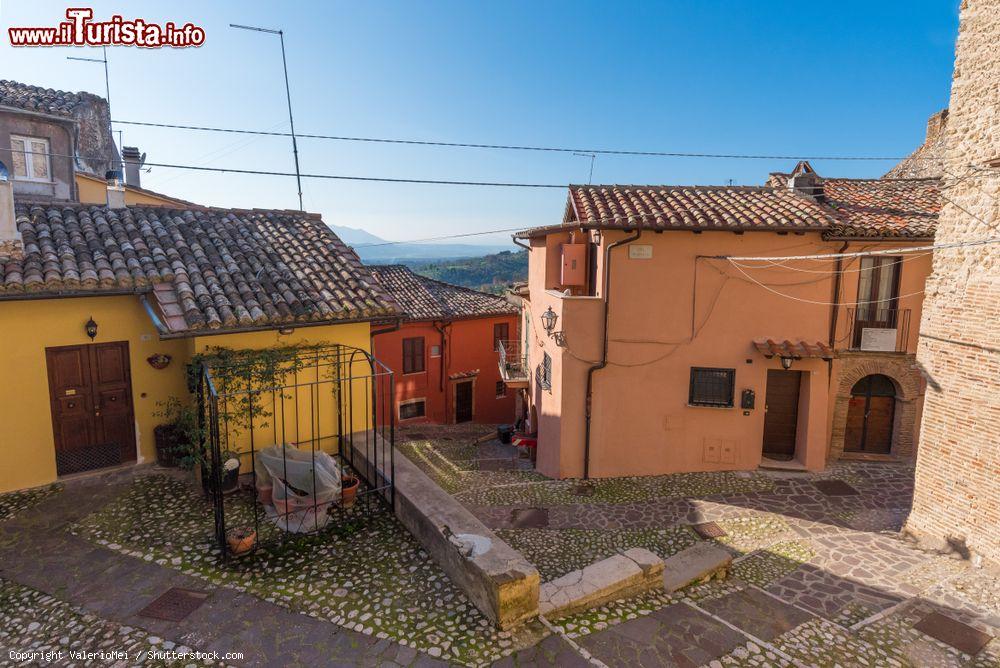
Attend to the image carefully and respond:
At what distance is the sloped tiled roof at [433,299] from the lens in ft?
82.2

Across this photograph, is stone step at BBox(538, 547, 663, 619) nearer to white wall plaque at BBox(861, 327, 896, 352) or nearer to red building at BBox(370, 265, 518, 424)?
white wall plaque at BBox(861, 327, 896, 352)

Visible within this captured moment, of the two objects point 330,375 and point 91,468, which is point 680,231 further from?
point 91,468

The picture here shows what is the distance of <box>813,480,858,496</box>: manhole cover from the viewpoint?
37.8 feet

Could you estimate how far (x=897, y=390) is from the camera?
13.6 metres

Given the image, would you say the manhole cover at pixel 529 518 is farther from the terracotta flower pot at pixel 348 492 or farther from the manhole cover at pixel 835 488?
the manhole cover at pixel 835 488

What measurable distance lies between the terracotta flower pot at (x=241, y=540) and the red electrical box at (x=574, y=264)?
376 inches

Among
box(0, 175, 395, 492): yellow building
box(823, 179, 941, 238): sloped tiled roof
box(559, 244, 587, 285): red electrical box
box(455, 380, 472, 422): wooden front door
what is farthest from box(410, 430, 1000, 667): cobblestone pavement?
box(455, 380, 472, 422): wooden front door

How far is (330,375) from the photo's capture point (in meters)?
9.03

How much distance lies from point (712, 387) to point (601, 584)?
26.0 ft

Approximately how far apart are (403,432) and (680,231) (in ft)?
51.5

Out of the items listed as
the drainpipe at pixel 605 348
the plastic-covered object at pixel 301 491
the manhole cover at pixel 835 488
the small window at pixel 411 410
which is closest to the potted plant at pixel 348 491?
the plastic-covered object at pixel 301 491

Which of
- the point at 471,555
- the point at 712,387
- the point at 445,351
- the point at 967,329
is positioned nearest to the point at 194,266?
the point at 471,555

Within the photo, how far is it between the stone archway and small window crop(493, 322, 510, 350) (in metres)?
16.6

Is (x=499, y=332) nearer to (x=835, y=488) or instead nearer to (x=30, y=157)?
(x=835, y=488)
